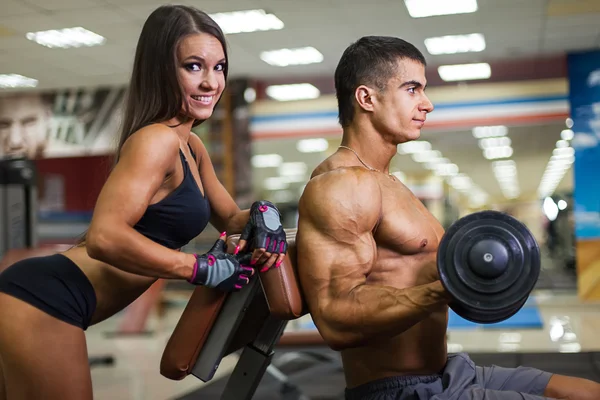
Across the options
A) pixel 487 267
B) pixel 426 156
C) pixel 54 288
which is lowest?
pixel 426 156

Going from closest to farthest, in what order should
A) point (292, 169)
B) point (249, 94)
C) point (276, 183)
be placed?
point (249, 94) → point (292, 169) → point (276, 183)

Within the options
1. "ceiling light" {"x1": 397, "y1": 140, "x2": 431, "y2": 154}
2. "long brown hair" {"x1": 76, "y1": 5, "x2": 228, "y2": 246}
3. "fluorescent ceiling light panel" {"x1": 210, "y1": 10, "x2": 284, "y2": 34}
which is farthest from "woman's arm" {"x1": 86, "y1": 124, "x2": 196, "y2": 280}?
"ceiling light" {"x1": 397, "y1": 140, "x2": 431, "y2": 154}

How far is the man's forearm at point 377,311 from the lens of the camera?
54.5 inches

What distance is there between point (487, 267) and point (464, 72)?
8.40 metres

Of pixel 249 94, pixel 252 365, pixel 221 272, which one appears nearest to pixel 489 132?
pixel 249 94

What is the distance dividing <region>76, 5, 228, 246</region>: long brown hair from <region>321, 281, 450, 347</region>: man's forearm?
2.19 ft

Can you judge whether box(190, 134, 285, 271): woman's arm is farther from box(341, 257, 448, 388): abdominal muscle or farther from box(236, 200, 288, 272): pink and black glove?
box(341, 257, 448, 388): abdominal muscle

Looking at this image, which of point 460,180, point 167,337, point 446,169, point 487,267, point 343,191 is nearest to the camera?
point 487,267

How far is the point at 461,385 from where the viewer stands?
1628mm

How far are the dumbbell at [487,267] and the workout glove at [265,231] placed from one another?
0.43 m

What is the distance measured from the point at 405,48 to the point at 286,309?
75 centimetres

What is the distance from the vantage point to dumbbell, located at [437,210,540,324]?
1.27m

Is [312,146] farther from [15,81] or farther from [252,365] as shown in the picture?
[252,365]

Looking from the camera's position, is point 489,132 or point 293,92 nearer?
point 293,92
